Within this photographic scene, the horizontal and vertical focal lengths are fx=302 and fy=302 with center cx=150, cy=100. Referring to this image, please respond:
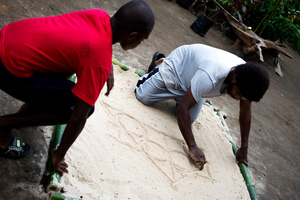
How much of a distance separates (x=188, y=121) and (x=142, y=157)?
0.45 metres

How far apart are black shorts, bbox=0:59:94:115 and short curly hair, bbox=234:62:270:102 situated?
118cm

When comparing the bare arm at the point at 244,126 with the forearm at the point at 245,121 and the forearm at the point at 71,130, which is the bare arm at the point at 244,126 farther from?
the forearm at the point at 71,130

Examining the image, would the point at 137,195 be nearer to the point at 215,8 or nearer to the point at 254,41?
the point at 254,41

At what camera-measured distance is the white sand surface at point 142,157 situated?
188 centimetres

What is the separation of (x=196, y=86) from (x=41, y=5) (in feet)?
7.43

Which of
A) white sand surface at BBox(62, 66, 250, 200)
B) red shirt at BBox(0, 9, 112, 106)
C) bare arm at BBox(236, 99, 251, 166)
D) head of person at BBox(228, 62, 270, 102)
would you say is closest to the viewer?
red shirt at BBox(0, 9, 112, 106)

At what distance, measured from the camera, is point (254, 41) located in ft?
18.2

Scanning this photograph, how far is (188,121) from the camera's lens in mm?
2348

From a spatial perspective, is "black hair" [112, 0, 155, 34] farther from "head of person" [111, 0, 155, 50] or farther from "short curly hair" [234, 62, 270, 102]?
"short curly hair" [234, 62, 270, 102]

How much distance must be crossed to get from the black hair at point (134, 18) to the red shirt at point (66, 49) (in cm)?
7

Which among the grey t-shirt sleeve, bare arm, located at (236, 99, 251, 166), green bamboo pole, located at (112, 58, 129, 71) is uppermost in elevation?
the grey t-shirt sleeve

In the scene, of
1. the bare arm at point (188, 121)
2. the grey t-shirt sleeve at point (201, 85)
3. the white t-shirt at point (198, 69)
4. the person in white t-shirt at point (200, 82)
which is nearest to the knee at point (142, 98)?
the person in white t-shirt at point (200, 82)

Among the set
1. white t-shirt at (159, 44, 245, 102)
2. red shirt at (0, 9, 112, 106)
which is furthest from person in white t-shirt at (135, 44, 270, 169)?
red shirt at (0, 9, 112, 106)

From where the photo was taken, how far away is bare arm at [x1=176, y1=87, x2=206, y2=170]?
231cm
